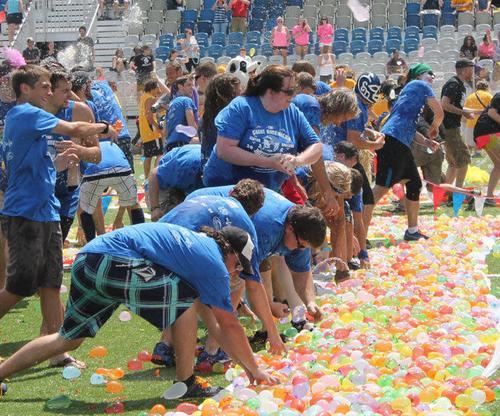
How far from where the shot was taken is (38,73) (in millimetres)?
6605

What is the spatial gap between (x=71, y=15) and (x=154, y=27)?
8.37 feet

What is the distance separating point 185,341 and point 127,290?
46 centimetres

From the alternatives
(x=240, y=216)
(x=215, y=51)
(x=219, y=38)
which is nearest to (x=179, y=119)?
(x=240, y=216)

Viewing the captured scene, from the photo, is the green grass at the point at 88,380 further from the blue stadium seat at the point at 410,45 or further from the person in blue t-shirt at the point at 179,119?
the blue stadium seat at the point at 410,45

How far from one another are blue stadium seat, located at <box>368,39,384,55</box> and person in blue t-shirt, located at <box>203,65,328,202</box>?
21.6 meters

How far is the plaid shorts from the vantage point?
211 inches

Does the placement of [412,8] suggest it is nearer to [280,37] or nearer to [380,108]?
[280,37]

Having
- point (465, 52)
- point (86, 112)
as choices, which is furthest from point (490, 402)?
point (465, 52)

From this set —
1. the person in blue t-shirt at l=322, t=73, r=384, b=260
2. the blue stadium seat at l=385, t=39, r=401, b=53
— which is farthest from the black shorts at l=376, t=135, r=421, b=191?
the blue stadium seat at l=385, t=39, r=401, b=53

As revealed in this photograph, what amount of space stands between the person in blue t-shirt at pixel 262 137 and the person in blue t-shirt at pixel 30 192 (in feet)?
3.16

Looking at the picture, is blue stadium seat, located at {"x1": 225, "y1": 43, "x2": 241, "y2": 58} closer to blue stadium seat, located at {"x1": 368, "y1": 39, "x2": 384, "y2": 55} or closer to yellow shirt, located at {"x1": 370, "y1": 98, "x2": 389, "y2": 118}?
blue stadium seat, located at {"x1": 368, "y1": 39, "x2": 384, "y2": 55}

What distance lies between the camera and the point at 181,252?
5.33 meters

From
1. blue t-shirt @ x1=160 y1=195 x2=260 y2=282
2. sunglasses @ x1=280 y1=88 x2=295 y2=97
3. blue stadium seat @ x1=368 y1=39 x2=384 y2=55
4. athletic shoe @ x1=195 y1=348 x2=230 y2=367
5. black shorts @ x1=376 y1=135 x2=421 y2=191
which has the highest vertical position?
sunglasses @ x1=280 y1=88 x2=295 y2=97

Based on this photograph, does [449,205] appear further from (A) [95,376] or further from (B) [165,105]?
(A) [95,376]
